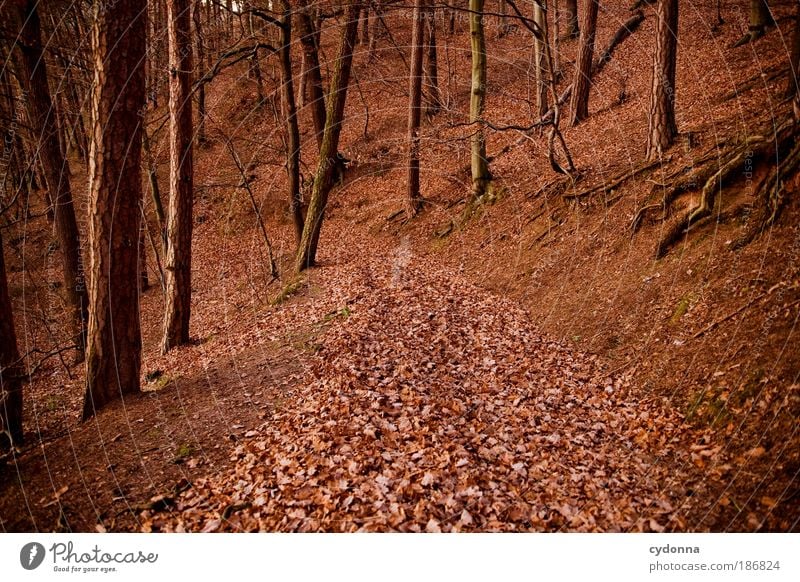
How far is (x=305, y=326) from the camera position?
31.8 feet

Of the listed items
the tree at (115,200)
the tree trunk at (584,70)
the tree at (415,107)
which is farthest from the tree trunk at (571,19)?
the tree at (115,200)

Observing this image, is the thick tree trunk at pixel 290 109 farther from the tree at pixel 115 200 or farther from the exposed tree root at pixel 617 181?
the exposed tree root at pixel 617 181

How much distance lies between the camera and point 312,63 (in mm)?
14055

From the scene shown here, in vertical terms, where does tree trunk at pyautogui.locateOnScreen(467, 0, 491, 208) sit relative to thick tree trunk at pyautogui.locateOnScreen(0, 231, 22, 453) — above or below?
above

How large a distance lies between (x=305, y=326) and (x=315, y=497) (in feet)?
17.7

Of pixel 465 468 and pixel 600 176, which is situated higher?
pixel 600 176

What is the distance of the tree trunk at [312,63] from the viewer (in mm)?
12805

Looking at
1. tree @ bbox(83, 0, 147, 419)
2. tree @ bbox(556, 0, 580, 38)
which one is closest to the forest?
tree @ bbox(83, 0, 147, 419)

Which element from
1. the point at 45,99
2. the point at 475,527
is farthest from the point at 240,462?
the point at 45,99

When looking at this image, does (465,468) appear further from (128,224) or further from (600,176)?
(600,176)

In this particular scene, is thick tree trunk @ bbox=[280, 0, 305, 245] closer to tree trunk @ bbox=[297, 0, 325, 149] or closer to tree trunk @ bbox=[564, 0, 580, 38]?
tree trunk @ bbox=[297, 0, 325, 149]

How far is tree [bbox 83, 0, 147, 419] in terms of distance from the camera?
18.7 feet

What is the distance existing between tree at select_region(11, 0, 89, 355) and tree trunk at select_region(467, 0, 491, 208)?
1009cm
